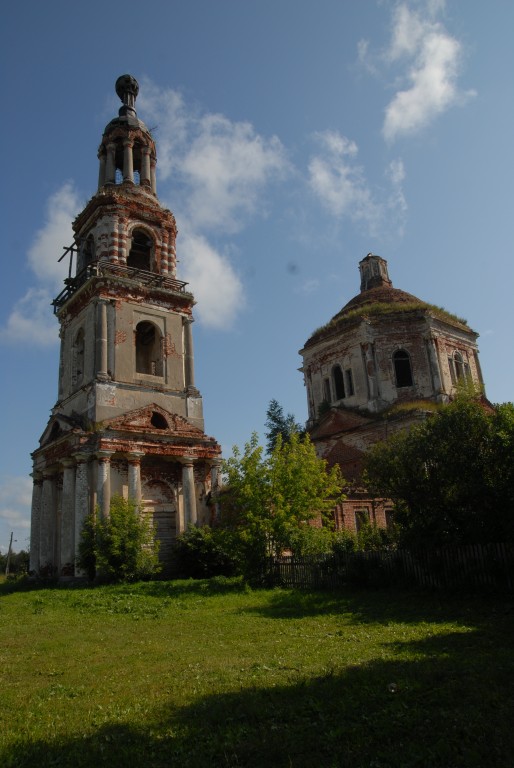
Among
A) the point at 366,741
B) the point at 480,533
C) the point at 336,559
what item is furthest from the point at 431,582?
the point at 366,741

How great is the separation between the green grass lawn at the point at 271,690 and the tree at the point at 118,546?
7.51 m

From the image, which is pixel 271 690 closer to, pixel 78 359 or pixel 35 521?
pixel 35 521

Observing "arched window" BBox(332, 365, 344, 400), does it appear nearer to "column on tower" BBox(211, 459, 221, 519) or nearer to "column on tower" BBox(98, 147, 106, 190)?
"column on tower" BBox(211, 459, 221, 519)

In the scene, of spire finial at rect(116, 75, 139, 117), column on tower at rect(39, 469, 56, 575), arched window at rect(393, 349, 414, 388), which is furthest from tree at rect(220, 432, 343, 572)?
spire finial at rect(116, 75, 139, 117)

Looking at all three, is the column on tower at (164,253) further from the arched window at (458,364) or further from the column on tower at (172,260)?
the arched window at (458,364)

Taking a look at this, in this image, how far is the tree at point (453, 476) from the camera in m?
13.7

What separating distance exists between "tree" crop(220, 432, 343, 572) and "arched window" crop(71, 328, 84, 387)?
32.3 feet

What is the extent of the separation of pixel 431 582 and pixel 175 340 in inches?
655

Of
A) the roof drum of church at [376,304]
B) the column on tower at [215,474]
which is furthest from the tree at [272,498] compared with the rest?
the roof drum of church at [376,304]

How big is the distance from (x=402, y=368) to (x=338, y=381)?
3.71m

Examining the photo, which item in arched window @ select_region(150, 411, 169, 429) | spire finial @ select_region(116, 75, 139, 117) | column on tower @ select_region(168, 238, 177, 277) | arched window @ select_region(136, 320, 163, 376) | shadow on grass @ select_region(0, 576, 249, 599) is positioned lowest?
shadow on grass @ select_region(0, 576, 249, 599)

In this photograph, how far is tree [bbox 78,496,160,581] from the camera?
2036cm

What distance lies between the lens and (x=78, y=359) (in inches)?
1065

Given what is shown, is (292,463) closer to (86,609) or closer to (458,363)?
(86,609)
